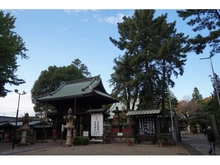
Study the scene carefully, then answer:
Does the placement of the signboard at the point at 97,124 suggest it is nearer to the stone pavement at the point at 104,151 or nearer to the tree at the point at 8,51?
the stone pavement at the point at 104,151

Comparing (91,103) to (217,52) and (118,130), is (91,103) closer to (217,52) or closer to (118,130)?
(118,130)

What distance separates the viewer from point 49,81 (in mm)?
37750

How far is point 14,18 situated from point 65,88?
12084 mm

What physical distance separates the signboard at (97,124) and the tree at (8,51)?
10.5 meters

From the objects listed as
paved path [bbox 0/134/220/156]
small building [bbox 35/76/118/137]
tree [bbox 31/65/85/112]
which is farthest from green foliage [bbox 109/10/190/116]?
tree [bbox 31/65/85/112]

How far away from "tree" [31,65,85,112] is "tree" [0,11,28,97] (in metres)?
14.3

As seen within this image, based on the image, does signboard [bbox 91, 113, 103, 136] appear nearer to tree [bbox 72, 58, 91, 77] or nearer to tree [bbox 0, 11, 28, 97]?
tree [bbox 0, 11, 28, 97]

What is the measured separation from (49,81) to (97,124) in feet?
75.4

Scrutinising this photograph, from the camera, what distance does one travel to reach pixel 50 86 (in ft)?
122

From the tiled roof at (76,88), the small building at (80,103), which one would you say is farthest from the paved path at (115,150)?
the tiled roof at (76,88)

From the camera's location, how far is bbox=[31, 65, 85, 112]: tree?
3738 centimetres

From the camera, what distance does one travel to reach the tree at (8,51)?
14766 mm

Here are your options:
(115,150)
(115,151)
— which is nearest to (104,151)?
(115,151)

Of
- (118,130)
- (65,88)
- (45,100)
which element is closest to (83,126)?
(118,130)
